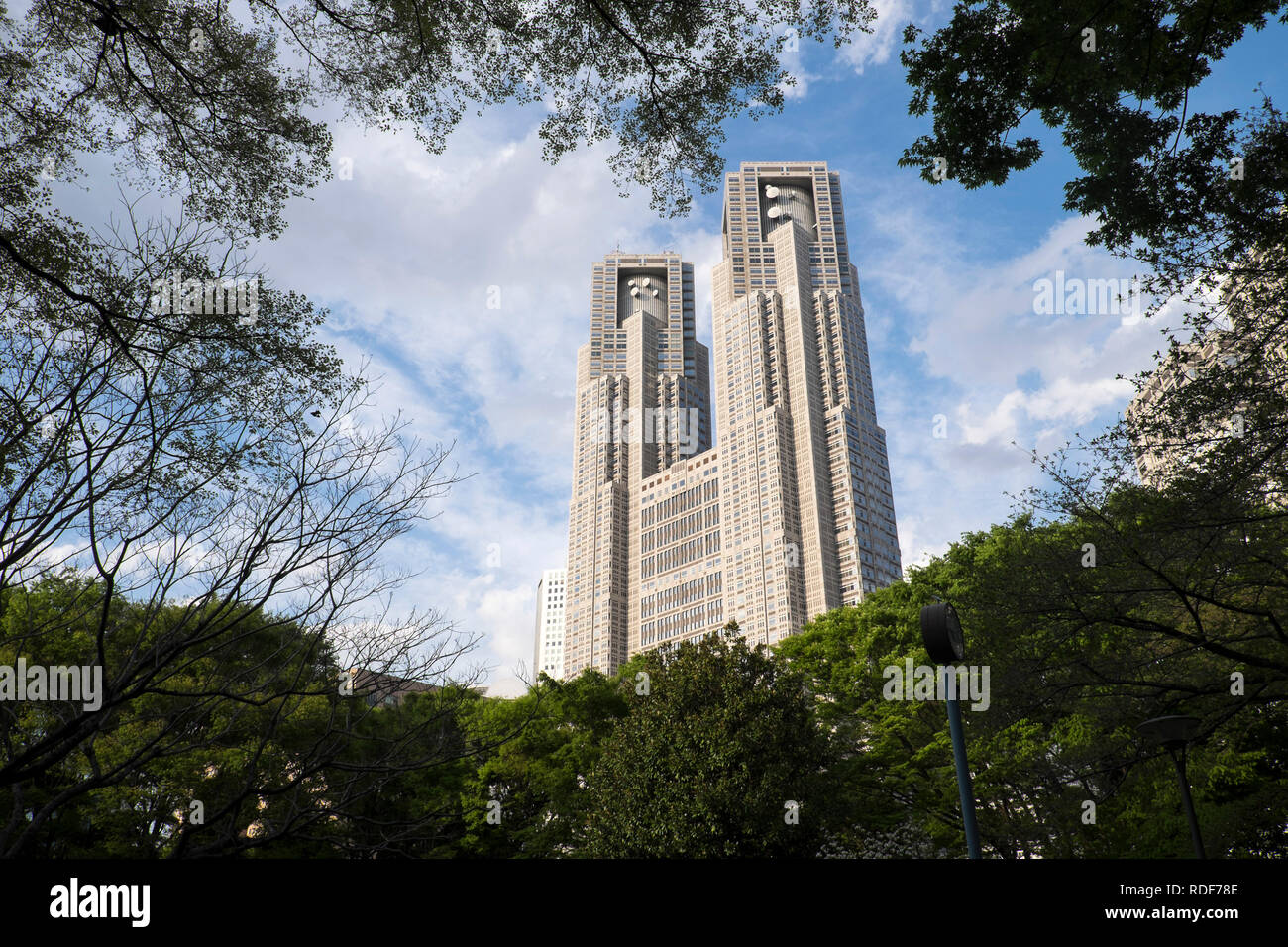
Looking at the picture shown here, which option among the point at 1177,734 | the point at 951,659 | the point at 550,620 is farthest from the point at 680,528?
the point at 951,659

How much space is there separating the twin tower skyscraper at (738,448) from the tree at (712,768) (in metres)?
73.6

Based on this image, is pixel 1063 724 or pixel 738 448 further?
pixel 738 448

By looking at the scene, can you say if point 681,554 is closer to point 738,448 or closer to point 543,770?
point 738,448

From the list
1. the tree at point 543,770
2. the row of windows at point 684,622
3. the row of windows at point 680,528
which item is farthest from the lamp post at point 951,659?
the row of windows at point 680,528

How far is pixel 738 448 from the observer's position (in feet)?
338

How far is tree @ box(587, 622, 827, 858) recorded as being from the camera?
15.2 m

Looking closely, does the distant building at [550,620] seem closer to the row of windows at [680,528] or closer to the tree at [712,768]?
the row of windows at [680,528]

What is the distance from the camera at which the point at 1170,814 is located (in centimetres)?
1409

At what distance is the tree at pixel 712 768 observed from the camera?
597 inches

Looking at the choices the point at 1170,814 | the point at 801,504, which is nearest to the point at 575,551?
the point at 801,504

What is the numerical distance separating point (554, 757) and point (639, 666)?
153 inches

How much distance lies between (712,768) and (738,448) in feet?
291

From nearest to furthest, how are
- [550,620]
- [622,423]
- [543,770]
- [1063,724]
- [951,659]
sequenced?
[951,659], [1063,724], [543,770], [622,423], [550,620]
